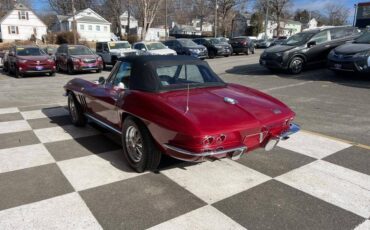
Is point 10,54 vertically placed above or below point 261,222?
above

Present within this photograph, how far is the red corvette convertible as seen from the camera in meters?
3.41

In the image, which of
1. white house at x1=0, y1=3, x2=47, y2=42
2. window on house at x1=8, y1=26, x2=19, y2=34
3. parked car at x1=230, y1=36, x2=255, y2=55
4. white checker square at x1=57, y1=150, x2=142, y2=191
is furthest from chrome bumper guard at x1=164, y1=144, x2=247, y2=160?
window on house at x1=8, y1=26, x2=19, y2=34

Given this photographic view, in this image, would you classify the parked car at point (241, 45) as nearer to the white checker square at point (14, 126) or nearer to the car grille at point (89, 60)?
the car grille at point (89, 60)

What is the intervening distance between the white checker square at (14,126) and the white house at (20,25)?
57.5 m

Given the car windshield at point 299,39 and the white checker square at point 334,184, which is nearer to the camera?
the white checker square at point 334,184

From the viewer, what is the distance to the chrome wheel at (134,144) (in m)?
4.08

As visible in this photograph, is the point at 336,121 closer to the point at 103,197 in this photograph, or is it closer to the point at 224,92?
the point at 224,92

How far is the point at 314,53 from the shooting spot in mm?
13578

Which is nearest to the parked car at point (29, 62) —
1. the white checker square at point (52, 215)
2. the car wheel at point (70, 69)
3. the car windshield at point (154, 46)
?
the car wheel at point (70, 69)

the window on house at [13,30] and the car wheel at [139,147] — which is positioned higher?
the window on house at [13,30]

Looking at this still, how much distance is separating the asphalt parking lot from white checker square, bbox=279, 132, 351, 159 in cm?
1

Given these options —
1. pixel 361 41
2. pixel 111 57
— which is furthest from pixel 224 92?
pixel 111 57

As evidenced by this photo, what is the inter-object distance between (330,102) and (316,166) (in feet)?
15.3

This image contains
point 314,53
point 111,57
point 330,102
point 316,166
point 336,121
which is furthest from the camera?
point 111,57
